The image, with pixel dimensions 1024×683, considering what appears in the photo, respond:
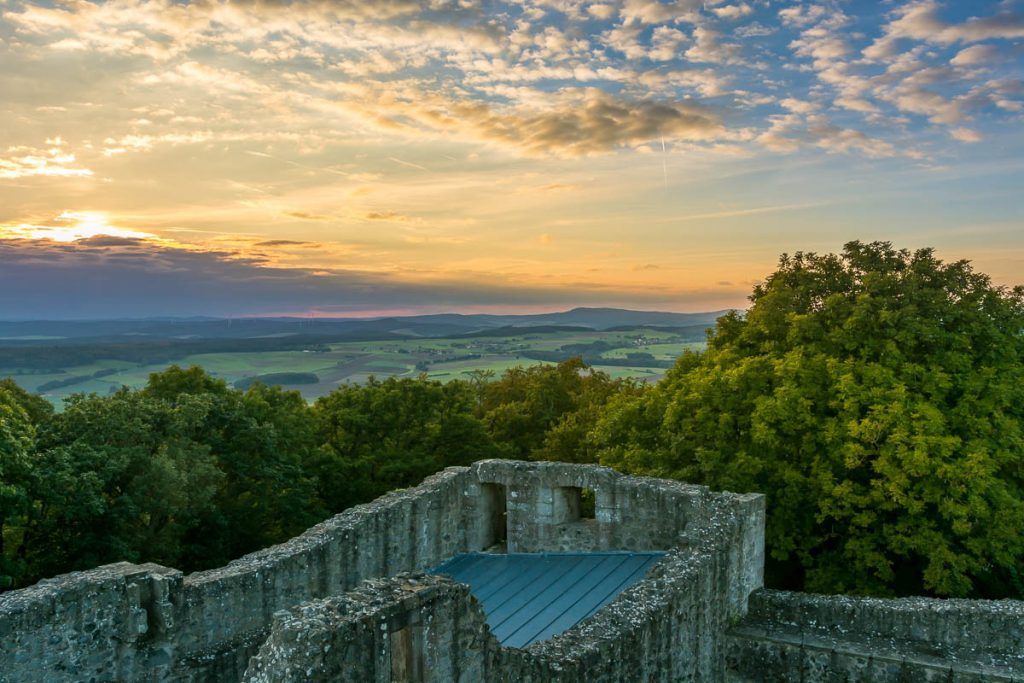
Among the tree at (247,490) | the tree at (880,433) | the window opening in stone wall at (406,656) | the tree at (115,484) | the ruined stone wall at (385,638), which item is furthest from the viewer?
the tree at (247,490)

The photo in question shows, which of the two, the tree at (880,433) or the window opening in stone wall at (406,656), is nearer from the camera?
the window opening in stone wall at (406,656)

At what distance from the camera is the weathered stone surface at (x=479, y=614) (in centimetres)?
742

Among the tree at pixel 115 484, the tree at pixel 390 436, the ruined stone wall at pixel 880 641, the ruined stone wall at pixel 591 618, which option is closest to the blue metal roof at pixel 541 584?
the ruined stone wall at pixel 591 618

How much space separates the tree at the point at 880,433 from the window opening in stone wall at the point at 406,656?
484 inches

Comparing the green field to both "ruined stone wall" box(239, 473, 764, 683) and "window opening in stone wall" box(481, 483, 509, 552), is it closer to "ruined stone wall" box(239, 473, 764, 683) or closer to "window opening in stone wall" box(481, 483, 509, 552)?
"window opening in stone wall" box(481, 483, 509, 552)

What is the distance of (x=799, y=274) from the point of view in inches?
877

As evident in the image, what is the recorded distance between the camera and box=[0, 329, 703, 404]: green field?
5894 centimetres

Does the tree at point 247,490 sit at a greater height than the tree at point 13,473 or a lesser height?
lesser

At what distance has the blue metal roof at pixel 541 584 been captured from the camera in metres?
12.0

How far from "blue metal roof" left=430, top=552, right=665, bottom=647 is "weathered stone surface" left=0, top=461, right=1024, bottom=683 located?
0.33 m

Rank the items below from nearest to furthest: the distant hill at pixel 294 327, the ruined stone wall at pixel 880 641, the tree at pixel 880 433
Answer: the ruined stone wall at pixel 880 641, the tree at pixel 880 433, the distant hill at pixel 294 327

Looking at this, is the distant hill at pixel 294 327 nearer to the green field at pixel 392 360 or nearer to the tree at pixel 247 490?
the green field at pixel 392 360

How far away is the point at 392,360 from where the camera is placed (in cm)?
8131

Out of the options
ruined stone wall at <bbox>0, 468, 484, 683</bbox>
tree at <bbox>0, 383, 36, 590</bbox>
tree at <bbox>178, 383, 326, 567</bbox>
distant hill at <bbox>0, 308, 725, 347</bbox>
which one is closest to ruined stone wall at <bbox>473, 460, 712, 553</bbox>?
ruined stone wall at <bbox>0, 468, 484, 683</bbox>
